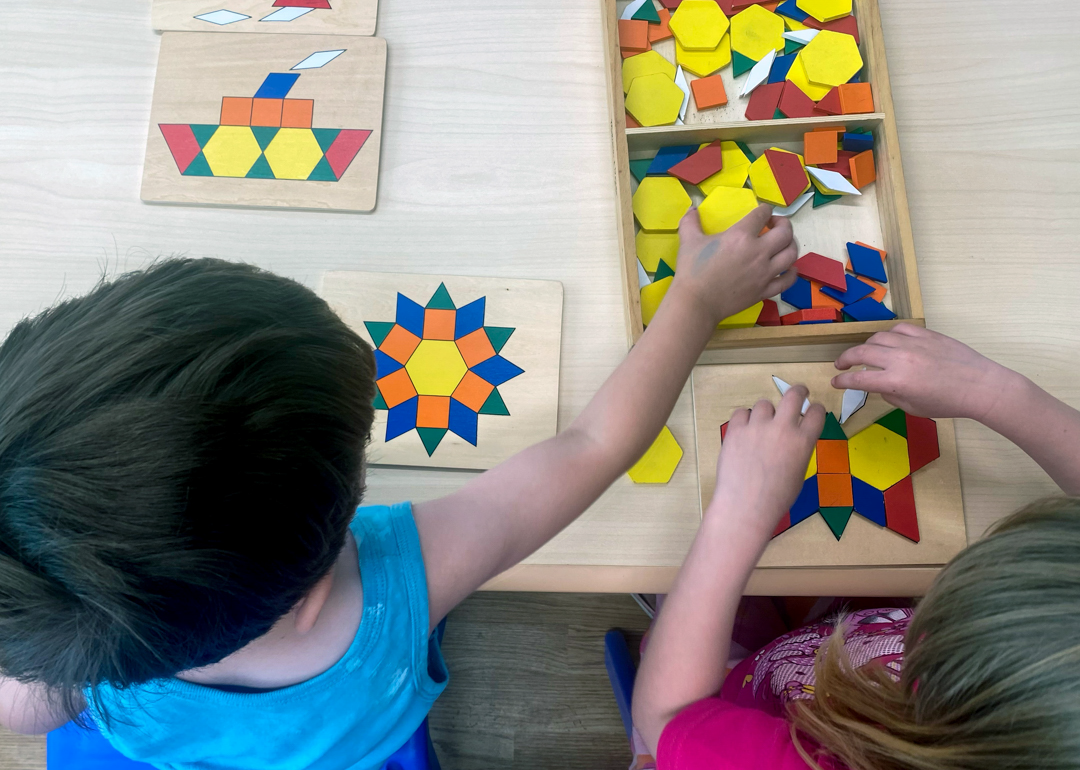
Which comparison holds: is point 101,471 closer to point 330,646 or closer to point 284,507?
point 284,507

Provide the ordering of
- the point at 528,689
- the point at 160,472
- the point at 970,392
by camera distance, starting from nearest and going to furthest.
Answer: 1. the point at 160,472
2. the point at 970,392
3. the point at 528,689

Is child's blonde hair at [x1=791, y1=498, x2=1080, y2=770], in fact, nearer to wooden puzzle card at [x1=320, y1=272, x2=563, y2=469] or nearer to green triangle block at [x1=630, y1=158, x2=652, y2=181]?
wooden puzzle card at [x1=320, y1=272, x2=563, y2=469]

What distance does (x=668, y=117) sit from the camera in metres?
0.67

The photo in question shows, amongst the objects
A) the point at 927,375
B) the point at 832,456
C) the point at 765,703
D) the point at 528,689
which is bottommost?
the point at 528,689

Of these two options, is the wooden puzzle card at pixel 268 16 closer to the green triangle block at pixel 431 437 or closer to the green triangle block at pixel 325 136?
the green triangle block at pixel 325 136

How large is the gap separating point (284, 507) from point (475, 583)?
237 mm

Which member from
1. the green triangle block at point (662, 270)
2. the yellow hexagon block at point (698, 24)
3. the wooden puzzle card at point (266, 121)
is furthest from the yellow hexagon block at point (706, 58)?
the wooden puzzle card at point (266, 121)

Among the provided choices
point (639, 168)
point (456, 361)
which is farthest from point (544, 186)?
point (456, 361)

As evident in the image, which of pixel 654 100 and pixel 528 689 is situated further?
pixel 528 689

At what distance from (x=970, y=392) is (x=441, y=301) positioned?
50 centimetres

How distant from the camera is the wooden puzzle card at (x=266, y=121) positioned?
0.68 metres

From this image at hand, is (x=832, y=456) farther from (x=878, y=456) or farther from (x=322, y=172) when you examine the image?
(x=322, y=172)

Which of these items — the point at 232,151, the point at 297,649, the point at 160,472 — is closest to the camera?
the point at 160,472

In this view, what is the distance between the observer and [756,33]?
0.69 metres
